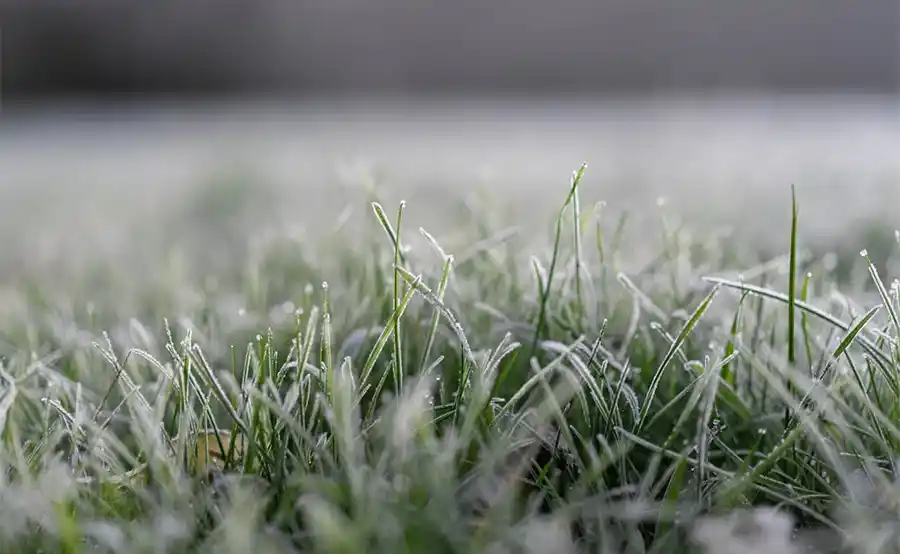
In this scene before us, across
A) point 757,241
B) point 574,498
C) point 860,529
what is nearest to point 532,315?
point 574,498

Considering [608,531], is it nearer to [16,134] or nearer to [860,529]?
[860,529]

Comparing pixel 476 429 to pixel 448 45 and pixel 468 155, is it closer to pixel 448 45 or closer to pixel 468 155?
pixel 468 155

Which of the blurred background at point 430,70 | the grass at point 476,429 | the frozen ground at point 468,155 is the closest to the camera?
the grass at point 476,429

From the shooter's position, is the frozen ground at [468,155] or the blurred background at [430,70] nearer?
the frozen ground at [468,155]

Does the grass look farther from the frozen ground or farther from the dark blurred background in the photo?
the dark blurred background

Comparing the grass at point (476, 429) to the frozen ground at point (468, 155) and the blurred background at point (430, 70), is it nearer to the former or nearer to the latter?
the frozen ground at point (468, 155)

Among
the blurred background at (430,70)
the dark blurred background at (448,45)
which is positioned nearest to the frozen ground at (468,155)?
the blurred background at (430,70)

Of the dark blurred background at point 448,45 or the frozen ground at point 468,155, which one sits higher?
the dark blurred background at point 448,45
